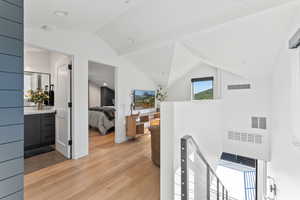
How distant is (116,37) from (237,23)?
101 inches

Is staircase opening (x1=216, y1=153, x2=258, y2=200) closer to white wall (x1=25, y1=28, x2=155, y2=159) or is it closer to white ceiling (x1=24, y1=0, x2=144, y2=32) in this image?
white wall (x1=25, y1=28, x2=155, y2=159)

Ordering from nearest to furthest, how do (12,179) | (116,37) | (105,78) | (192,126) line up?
(12,179), (192,126), (116,37), (105,78)

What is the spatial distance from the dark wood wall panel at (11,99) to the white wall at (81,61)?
205 centimetres

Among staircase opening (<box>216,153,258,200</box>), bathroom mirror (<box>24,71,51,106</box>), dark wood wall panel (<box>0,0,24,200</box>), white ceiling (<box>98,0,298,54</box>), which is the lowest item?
staircase opening (<box>216,153,258,200</box>)

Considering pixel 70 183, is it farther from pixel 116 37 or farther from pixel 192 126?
pixel 116 37

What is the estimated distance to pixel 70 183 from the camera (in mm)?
2145

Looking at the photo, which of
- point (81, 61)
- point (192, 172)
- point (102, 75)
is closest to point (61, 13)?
point (81, 61)

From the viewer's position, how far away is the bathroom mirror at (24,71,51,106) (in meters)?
3.80

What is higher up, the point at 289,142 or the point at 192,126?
the point at 192,126

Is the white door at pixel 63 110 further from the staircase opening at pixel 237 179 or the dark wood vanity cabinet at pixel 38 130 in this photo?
the staircase opening at pixel 237 179

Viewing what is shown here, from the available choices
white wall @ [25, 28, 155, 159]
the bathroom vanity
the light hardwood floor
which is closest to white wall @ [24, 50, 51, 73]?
the bathroom vanity

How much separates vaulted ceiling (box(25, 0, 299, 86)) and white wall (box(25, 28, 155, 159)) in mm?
170

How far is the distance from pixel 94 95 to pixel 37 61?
4.46 metres

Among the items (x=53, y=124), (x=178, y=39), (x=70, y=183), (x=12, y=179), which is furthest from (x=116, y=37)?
(x=12, y=179)
